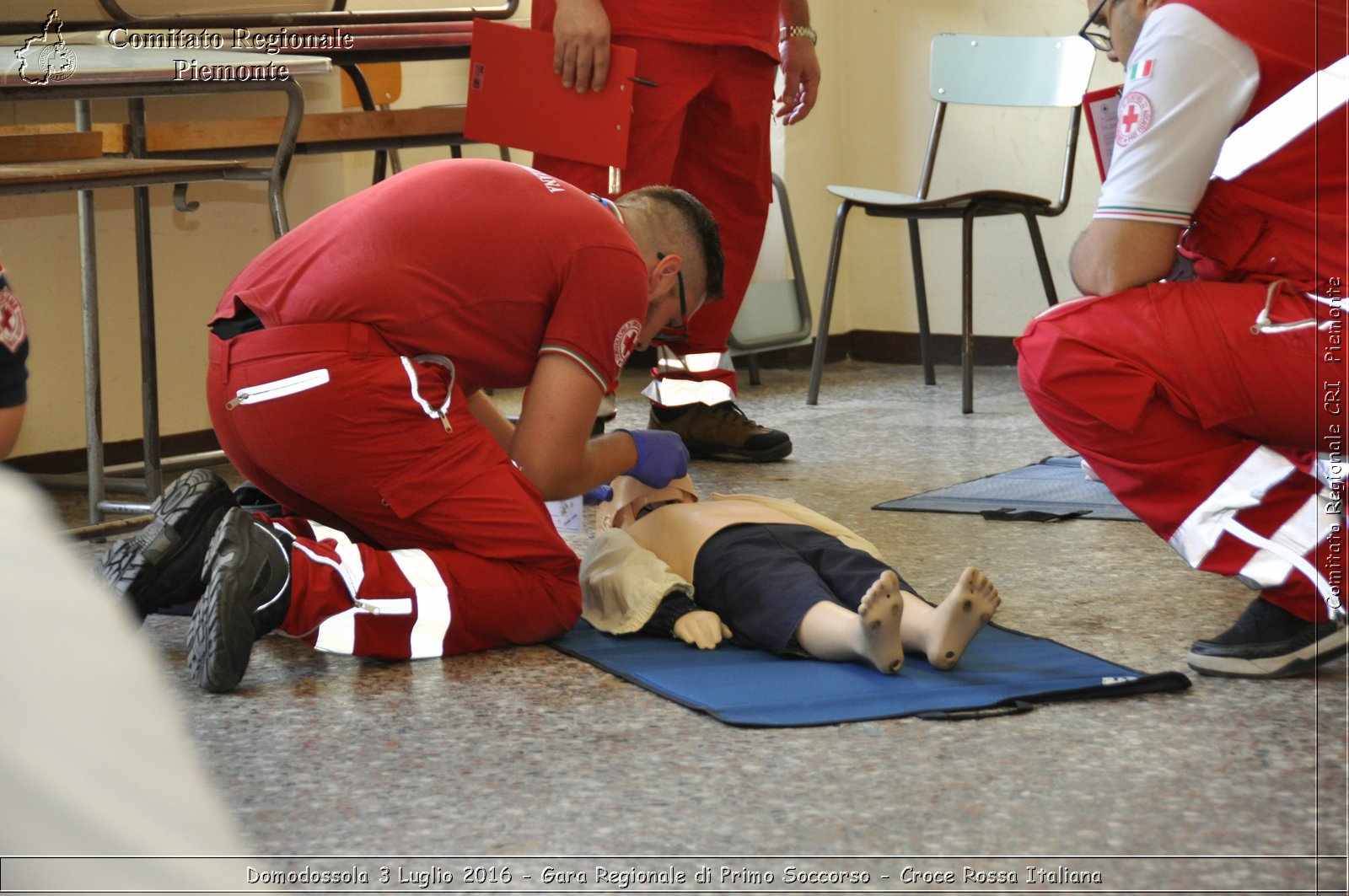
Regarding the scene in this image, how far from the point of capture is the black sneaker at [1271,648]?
181 cm

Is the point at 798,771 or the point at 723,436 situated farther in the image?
the point at 723,436

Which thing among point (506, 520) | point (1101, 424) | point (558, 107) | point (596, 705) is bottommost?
point (596, 705)

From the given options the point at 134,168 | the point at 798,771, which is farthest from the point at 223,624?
the point at 134,168

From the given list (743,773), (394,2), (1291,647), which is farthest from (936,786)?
(394,2)

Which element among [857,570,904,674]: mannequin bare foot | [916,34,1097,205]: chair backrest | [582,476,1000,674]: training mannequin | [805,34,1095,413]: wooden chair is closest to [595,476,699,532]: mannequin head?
[582,476,1000,674]: training mannequin

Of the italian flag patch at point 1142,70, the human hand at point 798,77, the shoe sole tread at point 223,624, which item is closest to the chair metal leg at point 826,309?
the human hand at point 798,77

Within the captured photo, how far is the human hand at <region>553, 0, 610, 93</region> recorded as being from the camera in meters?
2.93

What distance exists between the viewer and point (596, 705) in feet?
5.85

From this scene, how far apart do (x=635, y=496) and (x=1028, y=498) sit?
3.36 feet

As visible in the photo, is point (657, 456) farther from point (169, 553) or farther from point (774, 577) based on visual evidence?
point (169, 553)

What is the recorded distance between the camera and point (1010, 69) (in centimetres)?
435

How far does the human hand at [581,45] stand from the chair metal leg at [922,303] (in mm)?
1814

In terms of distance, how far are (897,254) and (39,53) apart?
313 centimetres

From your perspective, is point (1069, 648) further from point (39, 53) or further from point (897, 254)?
point (897, 254)
